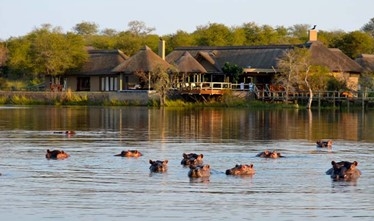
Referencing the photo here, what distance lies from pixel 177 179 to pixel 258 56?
214 feet

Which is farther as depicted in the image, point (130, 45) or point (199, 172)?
point (130, 45)

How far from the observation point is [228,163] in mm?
28500

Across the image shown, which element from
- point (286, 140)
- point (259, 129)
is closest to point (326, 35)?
point (259, 129)

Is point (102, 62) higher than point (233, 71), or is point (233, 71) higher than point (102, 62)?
point (102, 62)

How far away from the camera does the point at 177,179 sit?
78.4 feet

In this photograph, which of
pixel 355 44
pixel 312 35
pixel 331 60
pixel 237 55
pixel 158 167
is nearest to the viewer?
pixel 158 167

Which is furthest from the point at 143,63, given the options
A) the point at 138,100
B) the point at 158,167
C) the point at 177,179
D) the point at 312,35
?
the point at 177,179

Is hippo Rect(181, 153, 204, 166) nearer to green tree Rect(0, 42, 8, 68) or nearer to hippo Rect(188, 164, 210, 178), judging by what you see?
hippo Rect(188, 164, 210, 178)

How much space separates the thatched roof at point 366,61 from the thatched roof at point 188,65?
55.8 ft

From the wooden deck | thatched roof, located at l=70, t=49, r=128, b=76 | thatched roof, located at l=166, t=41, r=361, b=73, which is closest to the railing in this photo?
the wooden deck

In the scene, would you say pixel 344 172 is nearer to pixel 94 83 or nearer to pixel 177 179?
pixel 177 179

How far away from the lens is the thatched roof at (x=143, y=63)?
274ft

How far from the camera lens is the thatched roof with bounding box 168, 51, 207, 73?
8444 centimetres

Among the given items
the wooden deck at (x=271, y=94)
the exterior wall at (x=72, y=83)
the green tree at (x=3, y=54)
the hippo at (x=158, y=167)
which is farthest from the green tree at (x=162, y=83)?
the hippo at (x=158, y=167)
